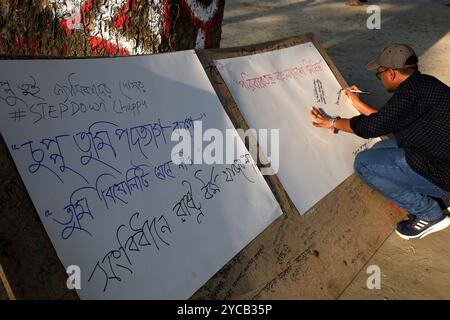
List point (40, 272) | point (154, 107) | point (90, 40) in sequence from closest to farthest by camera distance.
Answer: point (40, 272), point (154, 107), point (90, 40)

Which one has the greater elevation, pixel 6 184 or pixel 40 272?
pixel 6 184

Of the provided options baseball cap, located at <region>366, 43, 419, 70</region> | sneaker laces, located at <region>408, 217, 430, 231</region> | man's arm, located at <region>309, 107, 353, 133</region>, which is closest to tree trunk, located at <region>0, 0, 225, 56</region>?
man's arm, located at <region>309, 107, 353, 133</region>

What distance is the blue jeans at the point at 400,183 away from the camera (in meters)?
2.27

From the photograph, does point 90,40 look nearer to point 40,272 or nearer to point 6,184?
point 6,184

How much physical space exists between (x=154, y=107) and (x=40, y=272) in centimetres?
80

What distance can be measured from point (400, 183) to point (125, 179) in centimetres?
150

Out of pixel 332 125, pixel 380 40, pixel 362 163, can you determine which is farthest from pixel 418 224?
pixel 380 40

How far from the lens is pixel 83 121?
156 cm

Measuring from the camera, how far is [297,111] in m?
2.35

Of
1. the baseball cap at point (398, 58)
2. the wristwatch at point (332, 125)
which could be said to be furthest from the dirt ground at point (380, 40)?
the baseball cap at point (398, 58)

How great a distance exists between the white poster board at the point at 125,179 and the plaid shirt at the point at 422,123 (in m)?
0.73

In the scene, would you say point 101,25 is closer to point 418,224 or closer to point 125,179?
point 125,179
